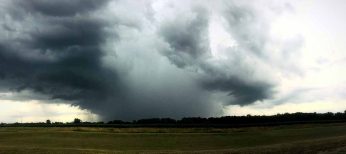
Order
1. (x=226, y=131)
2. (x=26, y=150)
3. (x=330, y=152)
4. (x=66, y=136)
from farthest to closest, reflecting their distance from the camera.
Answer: (x=226, y=131), (x=66, y=136), (x=26, y=150), (x=330, y=152)

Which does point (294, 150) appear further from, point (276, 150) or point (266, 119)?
point (266, 119)

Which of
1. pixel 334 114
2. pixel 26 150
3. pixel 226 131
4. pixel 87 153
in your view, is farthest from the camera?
pixel 334 114

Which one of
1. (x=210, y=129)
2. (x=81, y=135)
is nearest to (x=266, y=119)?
(x=210, y=129)

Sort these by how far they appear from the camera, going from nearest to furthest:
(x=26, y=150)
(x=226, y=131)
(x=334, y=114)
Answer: (x=26, y=150), (x=226, y=131), (x=334, y=114)

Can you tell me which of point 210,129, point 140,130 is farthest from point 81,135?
point 210,129

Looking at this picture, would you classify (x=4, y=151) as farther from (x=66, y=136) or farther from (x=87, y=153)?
(x=66, y=136)

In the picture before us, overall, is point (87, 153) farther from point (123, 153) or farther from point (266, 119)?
point (266, 119)

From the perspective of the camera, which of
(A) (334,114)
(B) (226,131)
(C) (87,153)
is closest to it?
(C) (87,153)

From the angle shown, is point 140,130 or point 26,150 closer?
point 26,150

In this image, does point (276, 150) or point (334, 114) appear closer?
point (276, 150)
